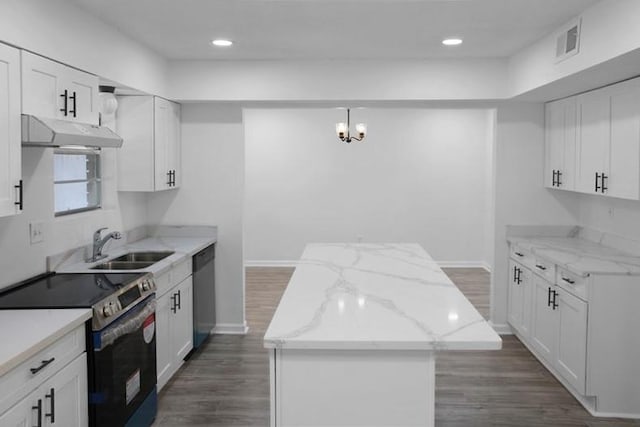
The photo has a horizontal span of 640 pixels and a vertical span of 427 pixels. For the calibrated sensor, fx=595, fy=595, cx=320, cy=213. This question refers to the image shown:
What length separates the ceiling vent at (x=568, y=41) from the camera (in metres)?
3.53

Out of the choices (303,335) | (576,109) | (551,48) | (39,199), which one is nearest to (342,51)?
(551,48)

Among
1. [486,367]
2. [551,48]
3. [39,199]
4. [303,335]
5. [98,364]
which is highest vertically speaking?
[551,48]

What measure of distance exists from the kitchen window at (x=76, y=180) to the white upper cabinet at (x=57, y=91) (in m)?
0.56

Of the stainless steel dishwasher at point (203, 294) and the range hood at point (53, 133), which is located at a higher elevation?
the range hood at point (53, 133)

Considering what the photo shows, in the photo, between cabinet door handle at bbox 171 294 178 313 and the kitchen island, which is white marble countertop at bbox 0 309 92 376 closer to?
the kitchen island

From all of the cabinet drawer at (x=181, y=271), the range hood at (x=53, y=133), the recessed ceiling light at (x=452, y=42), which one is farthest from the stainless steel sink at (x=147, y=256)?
the recessed ceiling light at (x=452, y=42)

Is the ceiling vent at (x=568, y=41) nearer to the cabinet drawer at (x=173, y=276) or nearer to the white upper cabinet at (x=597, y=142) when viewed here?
the white upper cabinet at (x=597, y=142)

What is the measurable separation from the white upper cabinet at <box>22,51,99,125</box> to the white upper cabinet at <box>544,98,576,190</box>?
353cm

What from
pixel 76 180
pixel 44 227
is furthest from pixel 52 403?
pixel 76 180

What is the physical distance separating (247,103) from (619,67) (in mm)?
3000

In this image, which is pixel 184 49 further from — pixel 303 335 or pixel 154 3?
pixel 303 335

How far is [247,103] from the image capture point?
207 inches

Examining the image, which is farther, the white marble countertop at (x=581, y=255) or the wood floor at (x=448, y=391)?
the white marble countertop at (x=581, y=255)

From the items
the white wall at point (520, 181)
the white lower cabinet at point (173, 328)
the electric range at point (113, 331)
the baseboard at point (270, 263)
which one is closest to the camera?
the electric range at point (113, 331)
